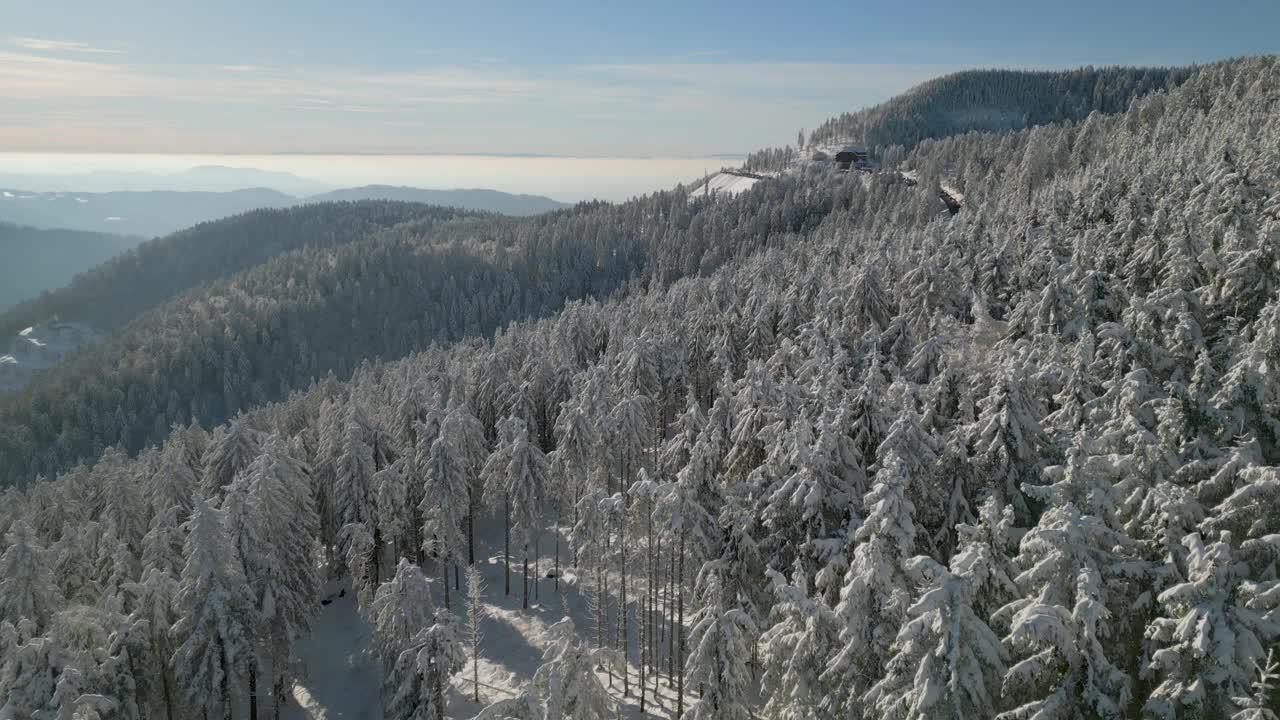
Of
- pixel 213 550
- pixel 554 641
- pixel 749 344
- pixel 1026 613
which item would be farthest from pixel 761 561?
pixel 749 344

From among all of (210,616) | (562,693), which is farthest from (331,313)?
(562,693)

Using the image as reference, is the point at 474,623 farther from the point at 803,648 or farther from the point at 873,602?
the point at 873,602

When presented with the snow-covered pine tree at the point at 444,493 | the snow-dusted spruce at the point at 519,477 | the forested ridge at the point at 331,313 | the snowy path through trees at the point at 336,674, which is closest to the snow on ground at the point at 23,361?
the forested ridge at the point at 331,313

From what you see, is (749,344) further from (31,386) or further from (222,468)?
(31,386)

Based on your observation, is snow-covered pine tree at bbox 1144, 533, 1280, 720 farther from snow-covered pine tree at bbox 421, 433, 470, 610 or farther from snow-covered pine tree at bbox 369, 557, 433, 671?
snow-covered pine tree at bbox 421, 433, 470, 610

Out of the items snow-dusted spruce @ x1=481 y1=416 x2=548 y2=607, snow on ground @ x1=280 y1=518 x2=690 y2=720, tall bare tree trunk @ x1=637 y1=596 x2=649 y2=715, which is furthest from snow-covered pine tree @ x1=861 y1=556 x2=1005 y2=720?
snow-dusted spruce @ x1=481 y1=416 x2=548 y2=607

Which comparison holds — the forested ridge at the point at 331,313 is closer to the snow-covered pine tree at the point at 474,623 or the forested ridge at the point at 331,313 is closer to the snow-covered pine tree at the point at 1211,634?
the snow-covered pine tree at the point at 474,623
